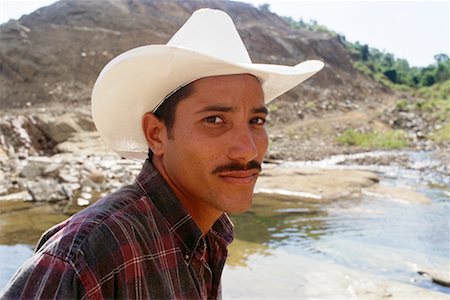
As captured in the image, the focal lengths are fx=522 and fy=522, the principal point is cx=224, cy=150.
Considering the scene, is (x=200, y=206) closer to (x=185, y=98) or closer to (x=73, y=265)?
(x=185, y=98)

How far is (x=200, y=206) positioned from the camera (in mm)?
1619

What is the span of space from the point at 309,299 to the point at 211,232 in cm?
314

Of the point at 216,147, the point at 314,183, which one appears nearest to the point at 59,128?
the point at 314,183

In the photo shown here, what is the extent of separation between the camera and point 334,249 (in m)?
6.51

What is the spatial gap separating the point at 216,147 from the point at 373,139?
70.3ft

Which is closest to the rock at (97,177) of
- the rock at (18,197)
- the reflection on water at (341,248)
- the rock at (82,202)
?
the rock at (18,197)

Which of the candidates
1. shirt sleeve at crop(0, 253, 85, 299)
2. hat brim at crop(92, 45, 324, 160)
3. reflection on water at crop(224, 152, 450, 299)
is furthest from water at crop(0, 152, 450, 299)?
shirt sleeve at crop(0, 253, 85, 299)

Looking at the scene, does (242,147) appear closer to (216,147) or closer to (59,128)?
(216,147)

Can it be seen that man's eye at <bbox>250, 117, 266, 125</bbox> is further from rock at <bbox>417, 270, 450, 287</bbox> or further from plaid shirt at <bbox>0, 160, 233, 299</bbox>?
rock at <bbox>417, 270, 450, 287</bbox>

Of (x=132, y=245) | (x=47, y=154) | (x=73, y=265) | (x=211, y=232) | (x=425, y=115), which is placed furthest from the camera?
(x=425, y=115)

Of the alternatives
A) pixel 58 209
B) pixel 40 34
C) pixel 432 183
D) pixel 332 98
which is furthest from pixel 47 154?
pixel 332 98

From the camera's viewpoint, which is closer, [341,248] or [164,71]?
[164,71]

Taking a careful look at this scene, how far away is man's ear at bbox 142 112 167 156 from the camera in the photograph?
5.45 feet

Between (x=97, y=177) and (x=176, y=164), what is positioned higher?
(x=176, y=164)
